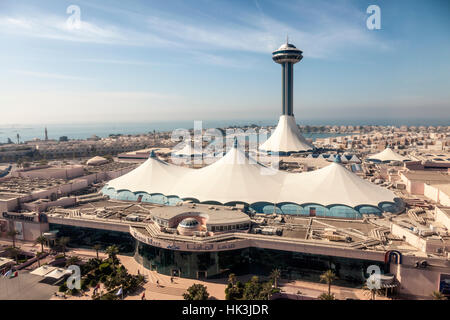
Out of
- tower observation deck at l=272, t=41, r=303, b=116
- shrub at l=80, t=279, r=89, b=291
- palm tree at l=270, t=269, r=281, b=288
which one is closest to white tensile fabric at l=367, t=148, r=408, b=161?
tower observation deck at l=272, t=41, r=303, b=116

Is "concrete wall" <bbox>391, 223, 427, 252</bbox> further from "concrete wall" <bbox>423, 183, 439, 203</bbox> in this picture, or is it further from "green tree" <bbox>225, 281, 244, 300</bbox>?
"concrete wall" <bbox>423, 183, 439, 203</bbox>

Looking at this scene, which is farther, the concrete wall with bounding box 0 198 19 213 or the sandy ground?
the concrete wall with bounding box 0 198 19 213

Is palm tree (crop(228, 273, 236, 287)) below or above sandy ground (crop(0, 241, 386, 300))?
above

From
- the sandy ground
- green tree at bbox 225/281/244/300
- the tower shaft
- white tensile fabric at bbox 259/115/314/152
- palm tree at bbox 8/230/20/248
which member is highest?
the tower shaft

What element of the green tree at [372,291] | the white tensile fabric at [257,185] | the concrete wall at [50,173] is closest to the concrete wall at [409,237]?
the green tree at [372,291]

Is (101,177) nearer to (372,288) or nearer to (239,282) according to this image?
(239,282)

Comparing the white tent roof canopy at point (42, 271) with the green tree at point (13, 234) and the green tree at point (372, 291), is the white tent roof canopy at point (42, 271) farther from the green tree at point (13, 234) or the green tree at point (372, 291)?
the green tree at point (372, 291)
